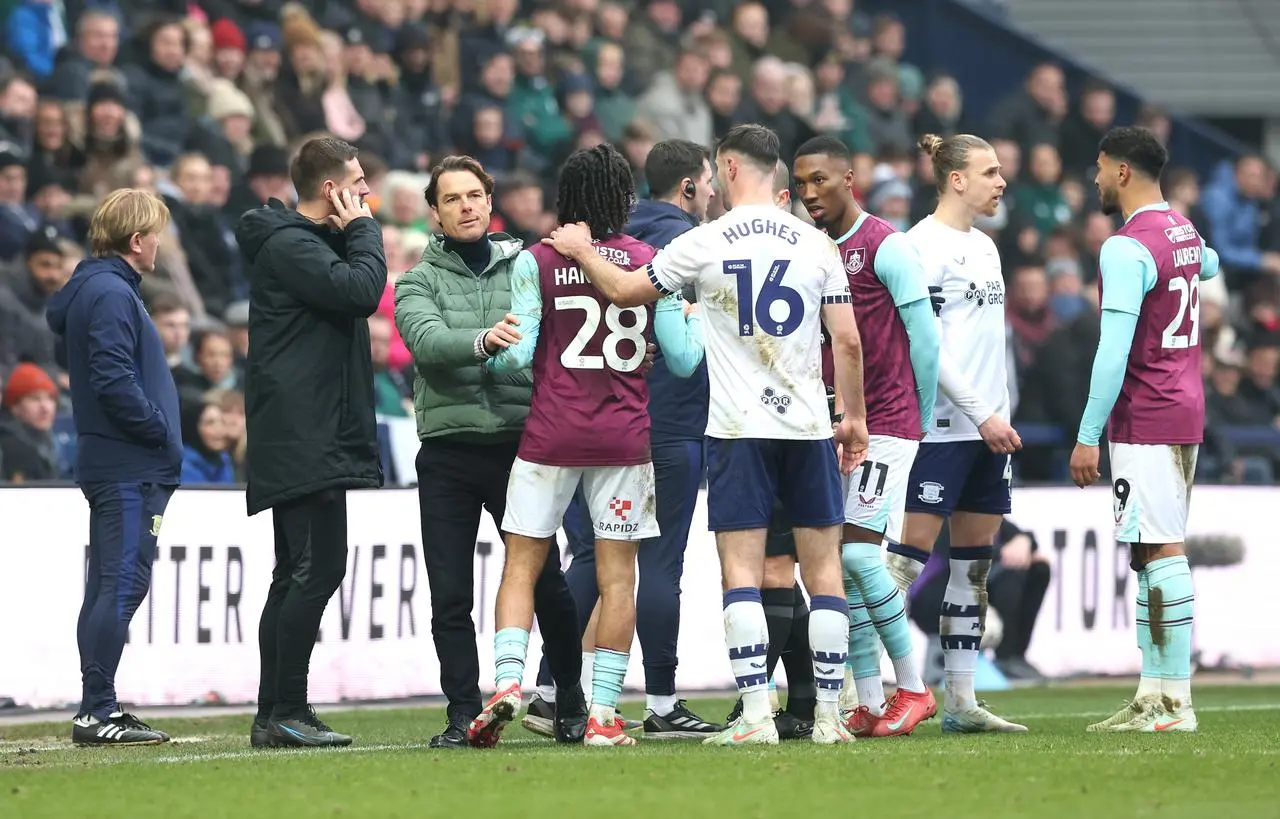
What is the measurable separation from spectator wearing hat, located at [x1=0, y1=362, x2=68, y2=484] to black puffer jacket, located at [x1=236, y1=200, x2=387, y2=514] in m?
3.88

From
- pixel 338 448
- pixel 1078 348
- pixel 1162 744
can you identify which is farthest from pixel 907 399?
pixel 1078 348

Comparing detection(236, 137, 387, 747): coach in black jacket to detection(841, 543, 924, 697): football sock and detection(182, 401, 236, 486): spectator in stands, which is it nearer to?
detection(841, 543, 924, 697): football sock

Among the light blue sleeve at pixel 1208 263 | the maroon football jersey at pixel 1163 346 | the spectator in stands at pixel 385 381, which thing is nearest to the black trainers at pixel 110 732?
the maroon football jersey at pixel 1163 346

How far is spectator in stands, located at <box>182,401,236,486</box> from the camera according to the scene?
12648mm

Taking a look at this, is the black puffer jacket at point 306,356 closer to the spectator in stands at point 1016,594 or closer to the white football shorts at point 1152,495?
the white football shorts at point 1152,495

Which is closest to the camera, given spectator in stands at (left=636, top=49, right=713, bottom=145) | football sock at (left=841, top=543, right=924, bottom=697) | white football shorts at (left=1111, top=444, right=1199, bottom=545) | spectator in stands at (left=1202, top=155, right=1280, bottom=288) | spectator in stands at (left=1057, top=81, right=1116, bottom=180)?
football sock at (left=841, top=543, right=924, bottom=697)

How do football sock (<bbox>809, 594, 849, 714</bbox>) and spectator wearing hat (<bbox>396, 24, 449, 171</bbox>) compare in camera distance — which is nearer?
football sock (<bbox>809, 594, 849, 714</bbox>)

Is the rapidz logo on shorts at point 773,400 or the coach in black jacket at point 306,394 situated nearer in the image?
the rapidz logo on shorts at point 773,400

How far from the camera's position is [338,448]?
871 centimetres

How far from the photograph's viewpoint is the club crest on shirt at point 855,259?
358 inches

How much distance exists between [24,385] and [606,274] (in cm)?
548

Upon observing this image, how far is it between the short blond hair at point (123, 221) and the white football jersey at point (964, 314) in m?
3.37

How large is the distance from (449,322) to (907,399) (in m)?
2.00

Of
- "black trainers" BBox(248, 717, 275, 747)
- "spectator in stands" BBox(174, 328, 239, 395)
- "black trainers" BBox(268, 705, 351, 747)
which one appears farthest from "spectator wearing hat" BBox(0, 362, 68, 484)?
"black trainers" BBox(268, 705, 351, 747)
